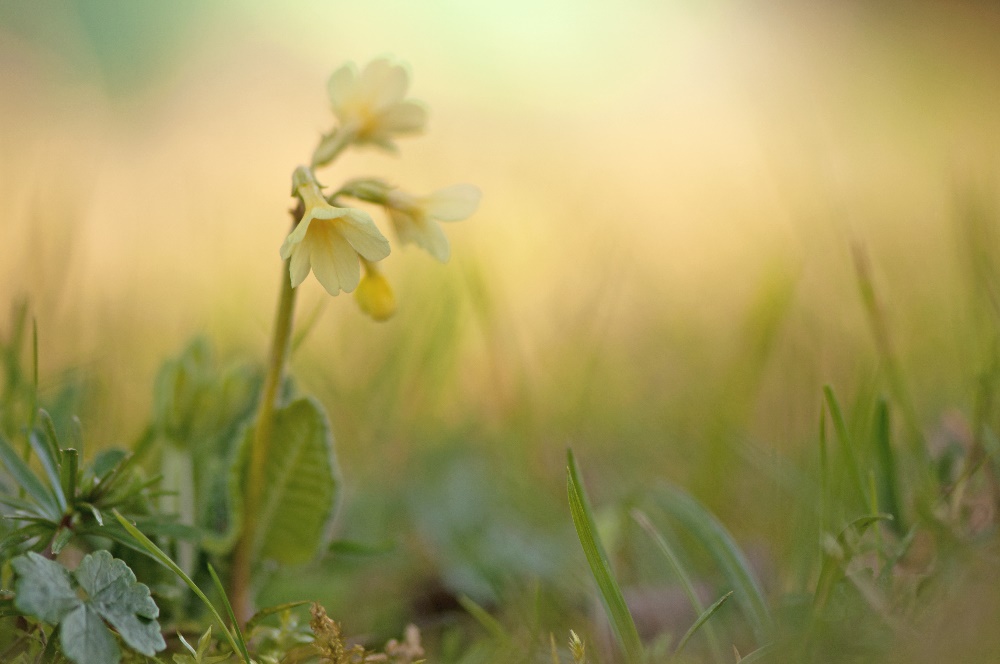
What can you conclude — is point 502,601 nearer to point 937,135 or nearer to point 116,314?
point 116,314

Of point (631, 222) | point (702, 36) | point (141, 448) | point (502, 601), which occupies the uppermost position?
point (702, 36)

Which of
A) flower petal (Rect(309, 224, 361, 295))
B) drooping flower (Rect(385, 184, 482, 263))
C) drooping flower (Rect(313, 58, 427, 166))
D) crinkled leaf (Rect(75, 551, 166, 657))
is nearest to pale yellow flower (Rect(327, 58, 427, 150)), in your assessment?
drooping flower (Rect(313, 58, 427, 166))

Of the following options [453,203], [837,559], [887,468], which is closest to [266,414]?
[453,203]

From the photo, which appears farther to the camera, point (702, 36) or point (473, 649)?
point (702, 36)

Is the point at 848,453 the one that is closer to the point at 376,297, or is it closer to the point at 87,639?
the point at 376,297

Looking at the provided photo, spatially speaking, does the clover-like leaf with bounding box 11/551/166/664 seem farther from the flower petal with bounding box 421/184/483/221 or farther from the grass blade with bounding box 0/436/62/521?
the flower petal with bounding box 421/184/483/221

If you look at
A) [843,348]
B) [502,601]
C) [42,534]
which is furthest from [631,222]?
[42,534]
